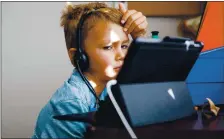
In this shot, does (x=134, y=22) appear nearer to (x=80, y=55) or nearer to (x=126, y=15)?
(x=126, y=15)

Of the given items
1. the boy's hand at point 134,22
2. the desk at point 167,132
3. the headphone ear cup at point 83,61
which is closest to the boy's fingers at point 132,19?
the boy's hand at point 134,22

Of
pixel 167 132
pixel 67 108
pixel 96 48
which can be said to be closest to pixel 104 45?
pixel 96 48

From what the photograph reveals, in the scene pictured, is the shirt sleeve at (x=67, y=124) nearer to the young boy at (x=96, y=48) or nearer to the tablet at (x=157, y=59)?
the young boy at (x=96, y=48)

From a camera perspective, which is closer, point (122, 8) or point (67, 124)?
point (67, 124)

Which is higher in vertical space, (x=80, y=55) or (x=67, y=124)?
(x=80, y=55)

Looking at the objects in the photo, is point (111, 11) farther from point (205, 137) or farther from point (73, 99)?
point (205, 137)

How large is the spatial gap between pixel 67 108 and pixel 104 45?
0.59 feet

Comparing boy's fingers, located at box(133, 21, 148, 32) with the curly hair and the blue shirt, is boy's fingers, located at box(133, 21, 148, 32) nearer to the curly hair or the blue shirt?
the curly hair

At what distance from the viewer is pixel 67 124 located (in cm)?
60

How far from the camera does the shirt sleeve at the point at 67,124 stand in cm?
58

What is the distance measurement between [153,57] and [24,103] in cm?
42

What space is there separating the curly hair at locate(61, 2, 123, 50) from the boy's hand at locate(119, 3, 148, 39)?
15 millimetres

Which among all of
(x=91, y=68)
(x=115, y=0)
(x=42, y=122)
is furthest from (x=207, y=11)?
(x=42, y=122)

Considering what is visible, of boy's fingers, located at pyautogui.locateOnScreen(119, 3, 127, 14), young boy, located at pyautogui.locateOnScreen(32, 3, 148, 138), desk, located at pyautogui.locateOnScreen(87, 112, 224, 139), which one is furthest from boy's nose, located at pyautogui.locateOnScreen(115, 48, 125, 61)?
desk, located at pyautogui.locateOnScreen(87, 112, 224, 139)
